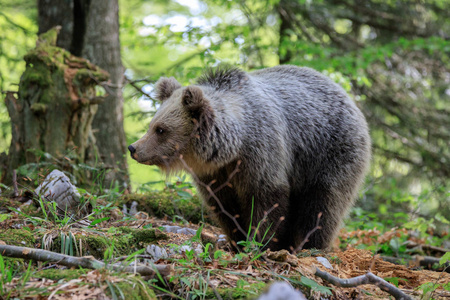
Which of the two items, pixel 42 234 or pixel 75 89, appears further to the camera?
pixel 75 89

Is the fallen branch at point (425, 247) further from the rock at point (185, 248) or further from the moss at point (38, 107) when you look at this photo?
the moss at point (38, 107)

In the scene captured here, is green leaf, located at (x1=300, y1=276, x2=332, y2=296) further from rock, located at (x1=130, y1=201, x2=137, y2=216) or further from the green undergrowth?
rock, located at (x1=130, y1=201, x2=137, y2=216)

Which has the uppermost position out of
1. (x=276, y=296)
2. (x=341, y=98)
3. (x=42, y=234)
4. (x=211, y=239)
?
(x=341, y=98)

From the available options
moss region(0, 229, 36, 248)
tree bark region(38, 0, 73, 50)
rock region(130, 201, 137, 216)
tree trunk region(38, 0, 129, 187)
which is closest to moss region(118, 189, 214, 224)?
rock region(130, 201, 137, 216)

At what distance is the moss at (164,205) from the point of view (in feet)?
20.0

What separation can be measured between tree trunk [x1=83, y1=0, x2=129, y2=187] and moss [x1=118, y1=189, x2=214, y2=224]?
1491mm

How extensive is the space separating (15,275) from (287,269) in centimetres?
211

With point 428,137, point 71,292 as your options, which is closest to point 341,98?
point 71,292

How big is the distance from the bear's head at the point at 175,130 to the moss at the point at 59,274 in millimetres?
1991

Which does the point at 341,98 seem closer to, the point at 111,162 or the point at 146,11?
the point at 111,162

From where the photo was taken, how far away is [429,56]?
1198 cm

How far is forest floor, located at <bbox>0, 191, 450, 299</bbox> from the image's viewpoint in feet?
9.57

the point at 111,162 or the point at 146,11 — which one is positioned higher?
the point at 146,11

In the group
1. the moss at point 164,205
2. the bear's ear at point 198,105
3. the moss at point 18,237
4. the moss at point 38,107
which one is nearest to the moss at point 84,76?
the moss at point 38,107
